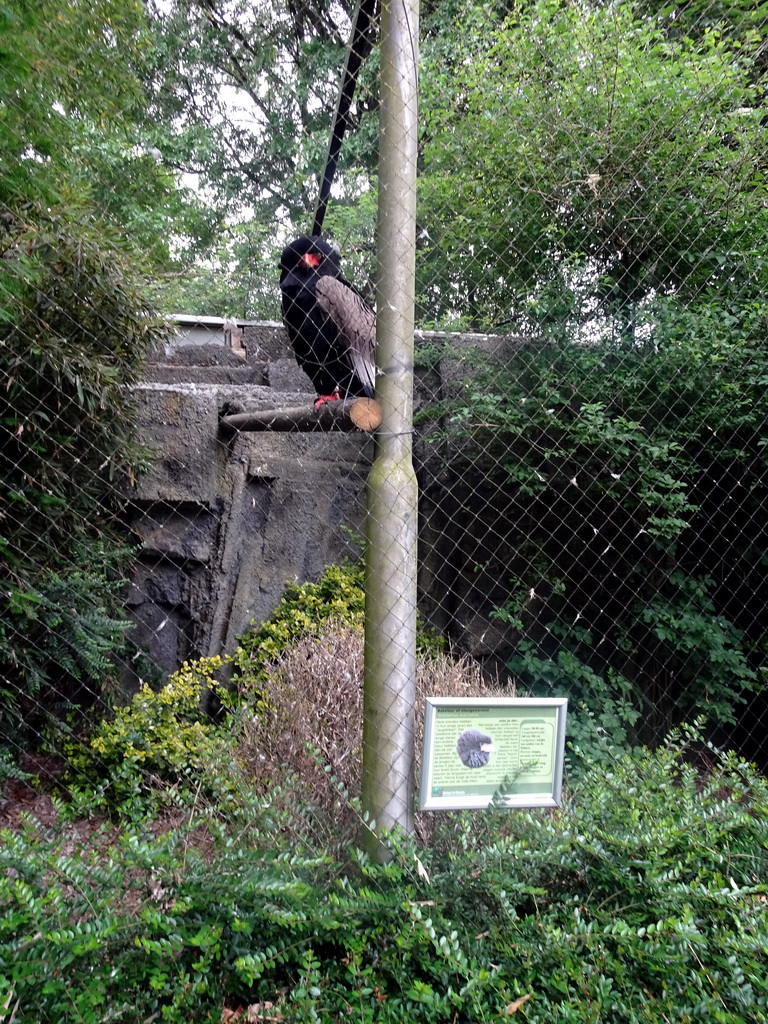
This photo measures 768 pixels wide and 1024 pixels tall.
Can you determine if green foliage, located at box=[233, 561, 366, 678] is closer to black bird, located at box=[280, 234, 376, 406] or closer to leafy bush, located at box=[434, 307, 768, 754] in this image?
leafy bush, located at box=[434, 307, 768, 754]

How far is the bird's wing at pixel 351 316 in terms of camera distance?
278 centimetres

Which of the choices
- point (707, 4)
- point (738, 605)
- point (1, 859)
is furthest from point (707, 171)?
point (1, 859)

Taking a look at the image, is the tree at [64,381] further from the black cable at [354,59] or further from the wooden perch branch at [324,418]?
the black cable at [354,59]

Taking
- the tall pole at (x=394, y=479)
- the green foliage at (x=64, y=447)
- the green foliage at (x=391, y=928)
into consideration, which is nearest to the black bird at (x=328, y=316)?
the green foliage at (x=64, y=447)

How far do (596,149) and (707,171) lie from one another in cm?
49

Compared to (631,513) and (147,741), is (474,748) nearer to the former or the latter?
(147,741)

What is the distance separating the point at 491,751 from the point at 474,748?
0.17 feet

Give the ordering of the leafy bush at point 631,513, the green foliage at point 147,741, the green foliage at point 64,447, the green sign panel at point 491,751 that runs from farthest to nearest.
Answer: the leafy bush at point 631,513, the green foliage at point 147,741, the green foliage at point 64,447, the green sign panel at point 491,751

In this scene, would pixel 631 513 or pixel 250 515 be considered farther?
pixel 250 515

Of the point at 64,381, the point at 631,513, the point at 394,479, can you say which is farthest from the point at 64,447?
the point at 631,513

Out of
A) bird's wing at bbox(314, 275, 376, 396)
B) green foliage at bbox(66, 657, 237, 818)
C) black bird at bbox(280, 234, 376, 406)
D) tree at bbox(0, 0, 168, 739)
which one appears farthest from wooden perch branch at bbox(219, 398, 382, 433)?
green foliage at bbox(66, 657, 237, 818)

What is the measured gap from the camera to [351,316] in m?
2.83

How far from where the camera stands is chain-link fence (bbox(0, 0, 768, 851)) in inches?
110

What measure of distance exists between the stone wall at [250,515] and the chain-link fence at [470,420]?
0.02 meters
